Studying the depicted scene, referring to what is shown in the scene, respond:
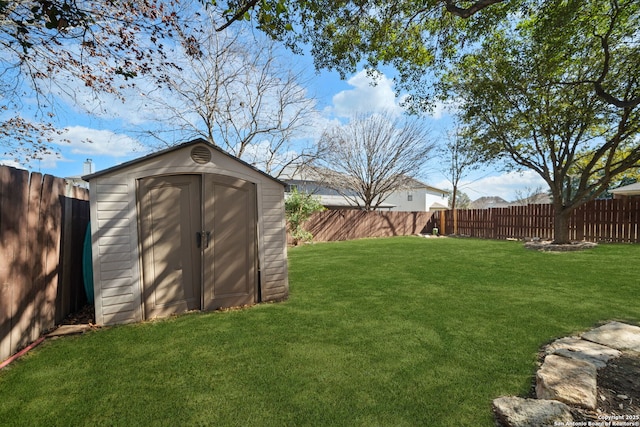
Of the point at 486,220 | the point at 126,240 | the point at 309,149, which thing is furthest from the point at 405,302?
the point at 486,220

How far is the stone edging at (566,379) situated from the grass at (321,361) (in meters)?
0.12

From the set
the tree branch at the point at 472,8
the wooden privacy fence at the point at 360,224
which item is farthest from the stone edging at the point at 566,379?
the wooden privacy fence at the point at 360,224

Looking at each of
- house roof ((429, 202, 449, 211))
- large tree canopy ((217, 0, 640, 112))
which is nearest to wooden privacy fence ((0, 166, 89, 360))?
large tree canopy ((217, 0, 640, 112))

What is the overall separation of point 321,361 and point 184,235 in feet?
8.10

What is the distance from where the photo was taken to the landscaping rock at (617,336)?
8.30 ft

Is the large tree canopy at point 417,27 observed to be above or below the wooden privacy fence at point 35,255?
above

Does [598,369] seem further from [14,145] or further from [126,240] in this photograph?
[14,145]

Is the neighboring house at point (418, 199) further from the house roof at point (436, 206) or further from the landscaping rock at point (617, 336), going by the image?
the landscaping rock at point (617, 336)

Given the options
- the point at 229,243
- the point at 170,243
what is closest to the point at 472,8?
the point at 229,243

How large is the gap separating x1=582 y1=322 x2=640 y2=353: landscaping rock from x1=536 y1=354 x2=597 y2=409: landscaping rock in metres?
0.72

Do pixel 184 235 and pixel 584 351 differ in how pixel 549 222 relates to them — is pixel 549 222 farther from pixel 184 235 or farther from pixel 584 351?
pixel 184 235

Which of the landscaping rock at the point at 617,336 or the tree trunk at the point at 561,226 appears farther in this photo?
the tree trunk at the point at 561,226

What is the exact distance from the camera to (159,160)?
364 cm

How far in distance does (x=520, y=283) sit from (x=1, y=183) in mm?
6989
